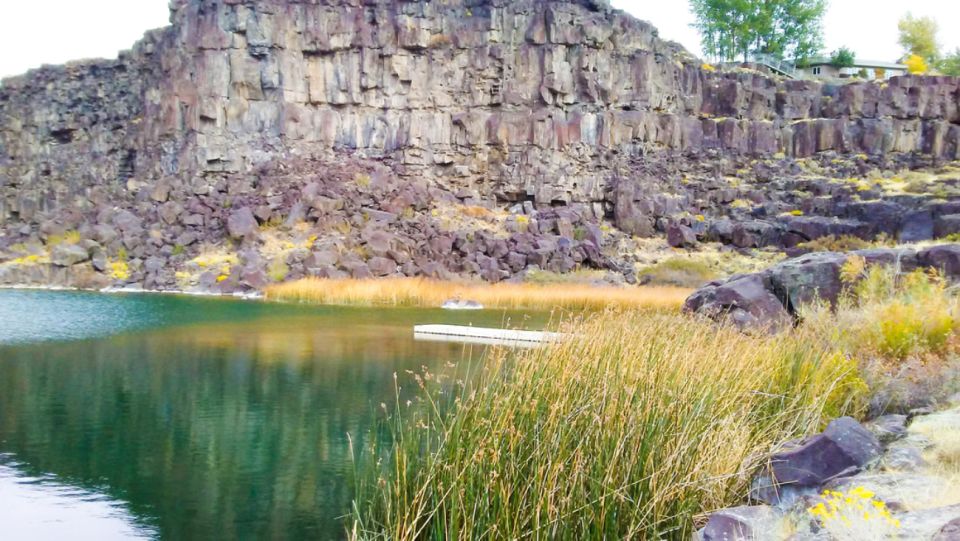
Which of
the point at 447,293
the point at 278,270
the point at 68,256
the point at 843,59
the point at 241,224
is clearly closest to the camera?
the point at 447,293

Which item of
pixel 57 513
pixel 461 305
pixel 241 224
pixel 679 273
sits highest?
pixel 241 224

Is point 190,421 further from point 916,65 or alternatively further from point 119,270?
point 916,65

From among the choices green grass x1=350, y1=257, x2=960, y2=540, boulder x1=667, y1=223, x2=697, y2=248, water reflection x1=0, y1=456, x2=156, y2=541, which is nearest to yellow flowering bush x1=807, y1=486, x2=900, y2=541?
green grass x1=350, y1=257, x2=960, y2=540

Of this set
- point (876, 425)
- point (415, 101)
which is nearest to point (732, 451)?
point (876, 425)

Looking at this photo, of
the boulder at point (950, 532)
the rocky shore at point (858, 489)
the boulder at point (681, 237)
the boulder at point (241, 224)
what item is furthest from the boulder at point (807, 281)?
the boulder at point (241, 224)

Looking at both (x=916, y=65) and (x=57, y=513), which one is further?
(x=916, y=65)

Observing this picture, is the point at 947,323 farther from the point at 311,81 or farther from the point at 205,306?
the point at 311,81

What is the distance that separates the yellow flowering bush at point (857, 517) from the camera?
550cm

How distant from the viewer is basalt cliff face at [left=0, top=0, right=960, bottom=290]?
46.0 metres

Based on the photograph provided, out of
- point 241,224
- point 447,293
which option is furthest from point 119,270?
point 447,293

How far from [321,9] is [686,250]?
79.3 feet

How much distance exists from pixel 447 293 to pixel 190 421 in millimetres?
21812

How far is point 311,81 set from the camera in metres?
51.1

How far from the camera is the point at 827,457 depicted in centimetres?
755
